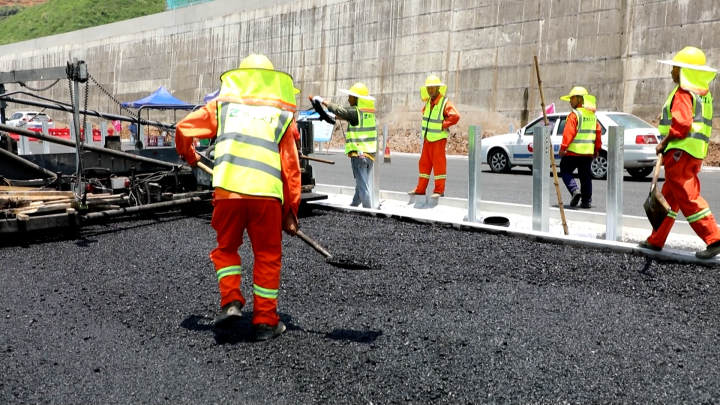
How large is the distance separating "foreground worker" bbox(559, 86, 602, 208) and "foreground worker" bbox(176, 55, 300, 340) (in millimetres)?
6040

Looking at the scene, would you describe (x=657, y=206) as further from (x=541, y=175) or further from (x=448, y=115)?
(x=448, y=115)

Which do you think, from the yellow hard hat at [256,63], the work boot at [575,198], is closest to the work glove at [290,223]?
the yellow hard hat at [256,63]

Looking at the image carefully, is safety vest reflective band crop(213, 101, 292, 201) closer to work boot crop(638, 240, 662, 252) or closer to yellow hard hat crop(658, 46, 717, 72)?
work boot crop(638, 240, 662, 252)

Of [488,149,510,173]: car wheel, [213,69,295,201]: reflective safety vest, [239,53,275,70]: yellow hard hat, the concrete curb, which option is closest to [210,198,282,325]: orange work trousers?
[213,69,295,201]: reflective safety vest

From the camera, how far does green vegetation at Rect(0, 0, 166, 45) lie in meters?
56.9

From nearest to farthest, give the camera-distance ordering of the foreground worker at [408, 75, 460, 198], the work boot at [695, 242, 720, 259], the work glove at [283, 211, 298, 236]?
the work glove at [283, 211, 298, 236], the work boot at [695, 242, 720, 259], the foreground worker at [408, 75, 460, 198]

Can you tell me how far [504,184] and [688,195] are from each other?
7.47 meters

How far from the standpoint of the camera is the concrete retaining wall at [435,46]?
19078 mm

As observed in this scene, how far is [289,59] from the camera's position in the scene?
3009 cm

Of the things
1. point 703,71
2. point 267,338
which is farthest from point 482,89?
point 267,338

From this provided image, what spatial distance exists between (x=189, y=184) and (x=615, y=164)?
5262mm

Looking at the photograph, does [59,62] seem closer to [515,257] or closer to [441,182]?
[441,182]

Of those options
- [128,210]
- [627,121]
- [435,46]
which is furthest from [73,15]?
[128,210]

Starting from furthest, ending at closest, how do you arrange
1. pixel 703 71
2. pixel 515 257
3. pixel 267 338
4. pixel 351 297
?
1. pixel 515 257
2. pixel 703 71
3. pixel 351 297
4. pixel 267 338
